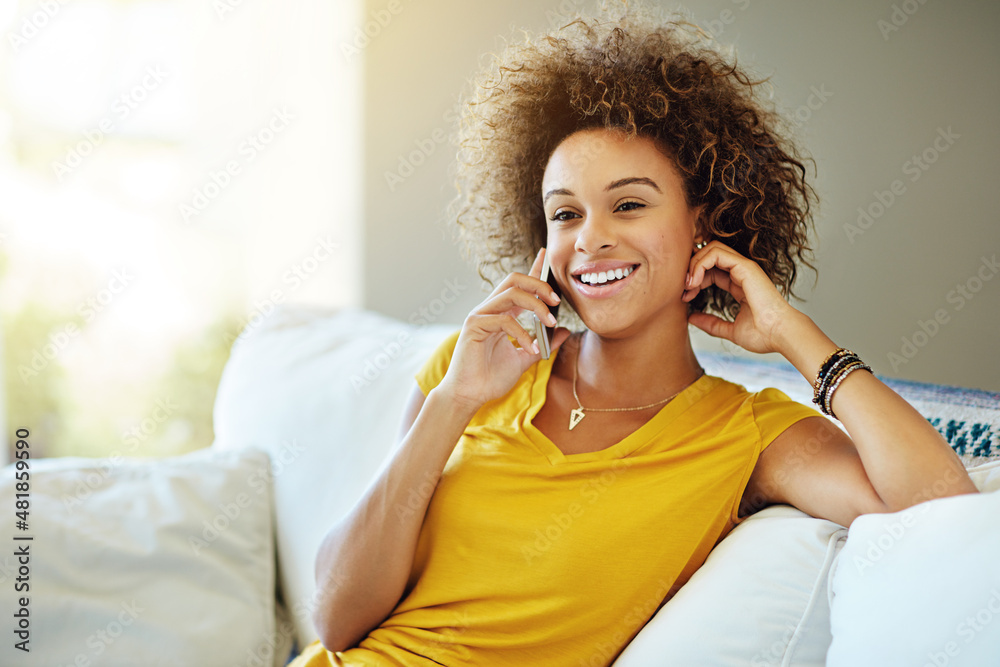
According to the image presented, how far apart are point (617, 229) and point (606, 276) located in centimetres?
8

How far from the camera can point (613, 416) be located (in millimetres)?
1291

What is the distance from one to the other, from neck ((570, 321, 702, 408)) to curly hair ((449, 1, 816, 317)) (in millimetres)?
147

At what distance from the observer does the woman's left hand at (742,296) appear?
1.16 m

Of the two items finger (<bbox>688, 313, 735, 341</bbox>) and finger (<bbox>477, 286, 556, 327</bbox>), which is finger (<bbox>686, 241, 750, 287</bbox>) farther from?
finger (<bbox>477, 286, 556, 327</bbox>)

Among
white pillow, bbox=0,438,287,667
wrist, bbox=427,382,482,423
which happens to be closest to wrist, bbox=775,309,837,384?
wrist, bbox=427,382,482,423

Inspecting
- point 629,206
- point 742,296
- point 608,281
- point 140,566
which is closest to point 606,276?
point 608,281

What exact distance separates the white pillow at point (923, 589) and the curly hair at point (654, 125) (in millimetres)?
582

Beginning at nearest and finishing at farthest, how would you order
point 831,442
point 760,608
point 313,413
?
point 760,608
point 831,442
point 313,413

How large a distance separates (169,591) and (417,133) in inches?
65.2

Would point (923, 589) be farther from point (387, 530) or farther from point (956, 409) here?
point (387, 530)

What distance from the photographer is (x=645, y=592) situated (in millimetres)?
1108

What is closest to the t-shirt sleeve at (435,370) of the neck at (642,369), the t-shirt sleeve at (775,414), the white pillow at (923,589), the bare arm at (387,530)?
the bare arm at (387,530)

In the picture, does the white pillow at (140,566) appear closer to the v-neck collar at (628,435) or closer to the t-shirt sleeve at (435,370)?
the t-shirt sleeve at (435,370)

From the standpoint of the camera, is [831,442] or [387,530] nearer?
[831,442]
